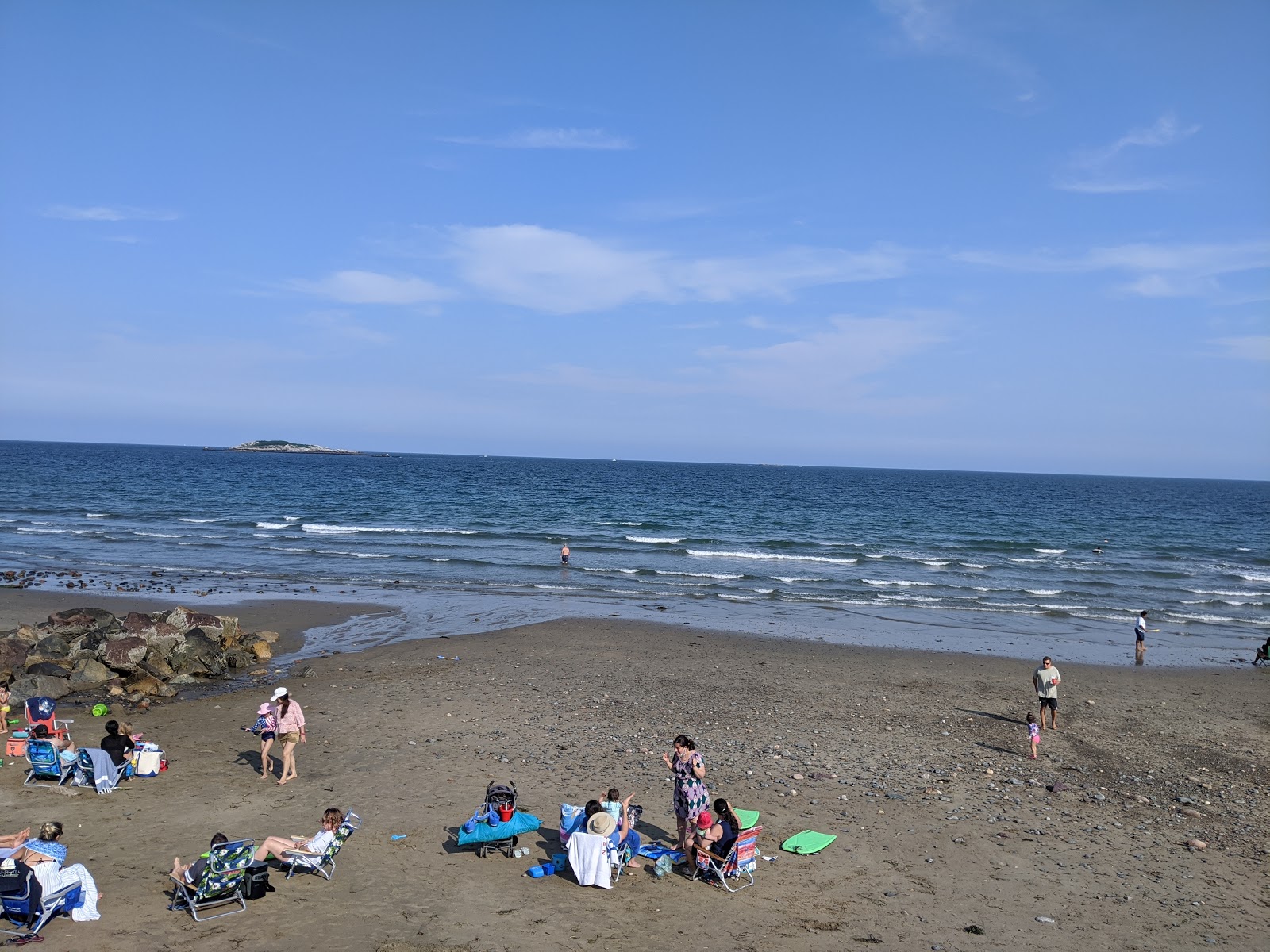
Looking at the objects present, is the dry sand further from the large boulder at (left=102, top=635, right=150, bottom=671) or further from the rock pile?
the large boulder at (left=102, top=635, right=150, bottom=671)

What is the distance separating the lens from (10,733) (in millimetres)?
14906

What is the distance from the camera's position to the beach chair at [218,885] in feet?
29.7

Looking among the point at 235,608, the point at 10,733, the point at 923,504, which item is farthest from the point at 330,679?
the point at 923,504

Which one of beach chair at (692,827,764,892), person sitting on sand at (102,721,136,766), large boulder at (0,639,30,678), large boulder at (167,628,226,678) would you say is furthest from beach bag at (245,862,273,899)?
large boulder at (0,639,30,678)

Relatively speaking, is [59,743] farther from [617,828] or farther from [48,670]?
[617,828]

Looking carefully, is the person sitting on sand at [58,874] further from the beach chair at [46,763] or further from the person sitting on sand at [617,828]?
the person sitting on sand at [617,828]

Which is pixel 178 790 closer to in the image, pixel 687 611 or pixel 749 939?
pixel 749 939

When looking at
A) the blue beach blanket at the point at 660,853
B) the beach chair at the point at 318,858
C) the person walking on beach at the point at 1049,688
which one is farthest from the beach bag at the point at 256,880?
the person walking on beach at the point at 1049,688

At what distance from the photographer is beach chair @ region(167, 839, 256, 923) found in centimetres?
905

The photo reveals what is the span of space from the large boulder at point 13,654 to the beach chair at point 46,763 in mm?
8335

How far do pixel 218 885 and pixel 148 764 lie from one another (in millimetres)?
5126

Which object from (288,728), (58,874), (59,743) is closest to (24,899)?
(58,874)

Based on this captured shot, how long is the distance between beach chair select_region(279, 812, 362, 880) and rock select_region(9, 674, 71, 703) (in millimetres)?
11165

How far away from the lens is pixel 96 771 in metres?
12.4
